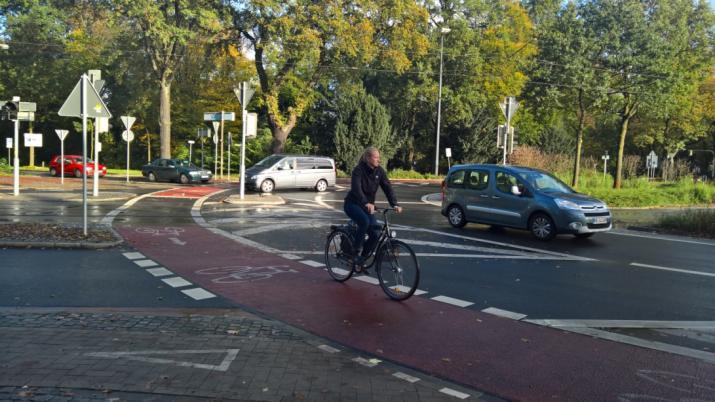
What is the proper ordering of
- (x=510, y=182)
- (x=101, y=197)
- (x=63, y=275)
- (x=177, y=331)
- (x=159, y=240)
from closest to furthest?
1. (x=177, y=331)
2. (x=63, y=275)
3. (x=159, y=240)
4. (x=510, y=182)
5. (x=101, y=197)

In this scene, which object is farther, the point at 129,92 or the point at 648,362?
the point at 129,92

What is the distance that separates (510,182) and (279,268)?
6.93 metres

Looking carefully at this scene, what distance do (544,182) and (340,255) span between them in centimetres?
736

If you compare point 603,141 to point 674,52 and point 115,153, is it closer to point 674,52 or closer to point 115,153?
point 674,52

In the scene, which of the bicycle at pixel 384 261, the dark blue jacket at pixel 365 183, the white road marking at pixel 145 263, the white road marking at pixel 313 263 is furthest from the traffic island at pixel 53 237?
the dark blue jacket at pixel 365 183

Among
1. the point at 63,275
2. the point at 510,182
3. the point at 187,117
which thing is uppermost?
the point at 187,117

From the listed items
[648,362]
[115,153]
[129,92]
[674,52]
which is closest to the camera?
[648,362]

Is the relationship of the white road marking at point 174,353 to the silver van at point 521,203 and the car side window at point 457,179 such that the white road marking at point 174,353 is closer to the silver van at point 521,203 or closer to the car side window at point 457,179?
the silver van at point 521,203

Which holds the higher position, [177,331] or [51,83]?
[51,83]

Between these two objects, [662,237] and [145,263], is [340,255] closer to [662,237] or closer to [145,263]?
[145,263]

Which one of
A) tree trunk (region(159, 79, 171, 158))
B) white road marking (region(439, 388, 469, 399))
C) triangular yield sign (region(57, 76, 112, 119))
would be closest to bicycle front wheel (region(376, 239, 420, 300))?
white road marking (region(439, 388, 469, 399))

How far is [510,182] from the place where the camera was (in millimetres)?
13828

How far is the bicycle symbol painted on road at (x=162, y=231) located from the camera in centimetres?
1251

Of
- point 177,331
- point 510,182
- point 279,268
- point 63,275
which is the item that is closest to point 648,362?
point 177,331
